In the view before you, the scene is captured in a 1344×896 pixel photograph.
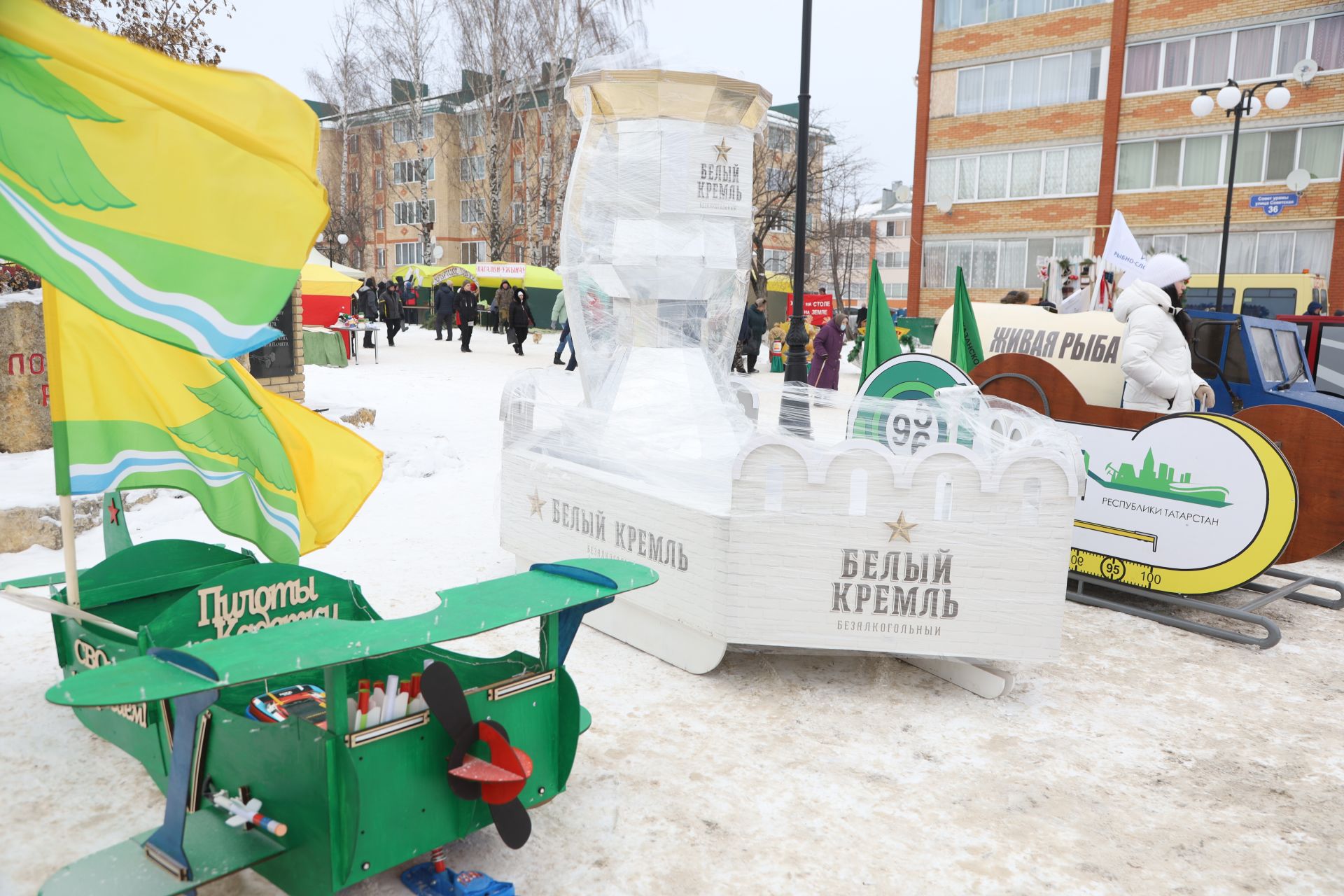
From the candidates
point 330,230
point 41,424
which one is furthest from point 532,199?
point 41,424

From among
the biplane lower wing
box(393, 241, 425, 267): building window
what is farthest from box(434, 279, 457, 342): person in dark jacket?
box(393, 241, 425, 267): building window

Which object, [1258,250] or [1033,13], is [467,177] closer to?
[1033,13]

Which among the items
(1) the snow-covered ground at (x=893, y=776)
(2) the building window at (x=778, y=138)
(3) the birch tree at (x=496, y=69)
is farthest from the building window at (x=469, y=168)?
(1) the snow-covered ground at (x=893, y=776)

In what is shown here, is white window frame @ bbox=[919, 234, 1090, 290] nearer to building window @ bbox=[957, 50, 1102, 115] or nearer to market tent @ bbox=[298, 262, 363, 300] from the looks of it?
building window @ bbox=[957, 50, 1102, 115]

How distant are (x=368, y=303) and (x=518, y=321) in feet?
18.6

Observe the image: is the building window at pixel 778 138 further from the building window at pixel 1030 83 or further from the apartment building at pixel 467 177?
the building window at pixel 1030 83

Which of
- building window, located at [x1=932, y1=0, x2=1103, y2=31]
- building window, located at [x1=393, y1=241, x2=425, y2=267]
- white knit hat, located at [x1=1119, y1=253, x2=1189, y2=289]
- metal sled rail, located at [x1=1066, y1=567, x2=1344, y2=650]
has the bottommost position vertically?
metal sled rail, located at [x1=1066, y1=567, x2=1344, y2=650]

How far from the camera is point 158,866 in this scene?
265 centimetres

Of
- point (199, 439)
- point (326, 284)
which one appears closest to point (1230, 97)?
point (326, 284)

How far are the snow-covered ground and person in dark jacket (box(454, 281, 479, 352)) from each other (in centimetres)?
1573

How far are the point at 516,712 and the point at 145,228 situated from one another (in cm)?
190

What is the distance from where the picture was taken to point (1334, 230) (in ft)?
82.2

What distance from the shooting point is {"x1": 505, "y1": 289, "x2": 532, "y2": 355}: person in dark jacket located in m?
20.4

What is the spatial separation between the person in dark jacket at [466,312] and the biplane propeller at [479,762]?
61.0 ft
